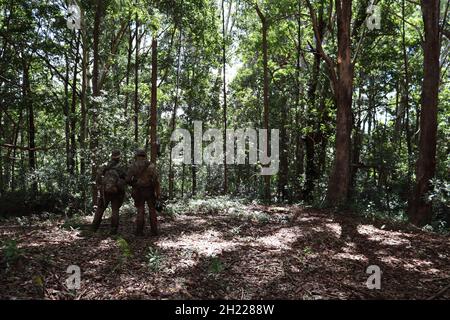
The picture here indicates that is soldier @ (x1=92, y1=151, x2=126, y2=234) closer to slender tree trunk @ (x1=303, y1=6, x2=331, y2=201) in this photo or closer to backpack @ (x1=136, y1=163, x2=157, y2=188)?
backpack @ (x1=136, y1=163, x2=157, y2=188)

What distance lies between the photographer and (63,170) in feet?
52.2

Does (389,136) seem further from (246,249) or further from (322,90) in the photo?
(246,249)

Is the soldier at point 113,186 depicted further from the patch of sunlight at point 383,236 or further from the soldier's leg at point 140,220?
the patch of sunlight at point 383,236

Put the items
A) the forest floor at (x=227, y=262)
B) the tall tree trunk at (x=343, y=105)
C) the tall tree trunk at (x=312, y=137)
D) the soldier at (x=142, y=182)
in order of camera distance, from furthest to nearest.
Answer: the tall tree trunk at (x=312, y=137), the tall tree trunk at (x=343, y=105), the soldier at (x=142, y=182), the forest floor at (x=227, y=262)

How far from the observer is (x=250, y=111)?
28906mm

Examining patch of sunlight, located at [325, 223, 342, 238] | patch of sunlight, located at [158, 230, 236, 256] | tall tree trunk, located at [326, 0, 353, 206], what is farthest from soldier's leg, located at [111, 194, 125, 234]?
tall tree trunk, located at [326, 0, 353, 206]

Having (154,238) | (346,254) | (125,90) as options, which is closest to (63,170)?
(125,90)

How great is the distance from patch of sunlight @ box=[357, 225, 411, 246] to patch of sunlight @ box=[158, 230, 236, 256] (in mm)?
3443

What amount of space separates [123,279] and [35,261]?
143 cm

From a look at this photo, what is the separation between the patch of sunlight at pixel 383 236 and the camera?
8.00 m

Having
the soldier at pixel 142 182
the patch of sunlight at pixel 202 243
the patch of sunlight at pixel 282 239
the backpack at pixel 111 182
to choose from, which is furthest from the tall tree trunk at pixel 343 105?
the backpack at pixel 111 182

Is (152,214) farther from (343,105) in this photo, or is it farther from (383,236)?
(343,105)

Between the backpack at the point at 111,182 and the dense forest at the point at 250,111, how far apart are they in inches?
16.6


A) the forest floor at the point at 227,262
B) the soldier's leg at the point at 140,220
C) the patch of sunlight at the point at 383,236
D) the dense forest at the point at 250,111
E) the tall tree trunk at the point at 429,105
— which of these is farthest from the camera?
the tall tree trunk at the point at 429,105
